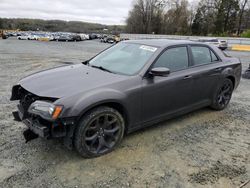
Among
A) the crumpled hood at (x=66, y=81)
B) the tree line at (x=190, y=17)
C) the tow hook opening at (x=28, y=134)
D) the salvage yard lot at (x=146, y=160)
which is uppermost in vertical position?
the tree line at (x=190, y=17)

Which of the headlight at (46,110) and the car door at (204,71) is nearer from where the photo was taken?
the headlight at (46,110)

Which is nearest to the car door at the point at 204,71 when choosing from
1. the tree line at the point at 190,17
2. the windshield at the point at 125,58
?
the windshield at the point at 125,58

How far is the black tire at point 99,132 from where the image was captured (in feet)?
9.22

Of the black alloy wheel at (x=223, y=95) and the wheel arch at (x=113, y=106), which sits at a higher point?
the wheel arch at (x=113, y=106)

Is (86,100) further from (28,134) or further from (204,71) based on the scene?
(204,71)

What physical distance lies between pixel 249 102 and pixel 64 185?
190 inches

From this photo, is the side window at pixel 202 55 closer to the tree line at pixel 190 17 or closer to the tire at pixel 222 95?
the tire at pixel 222 95

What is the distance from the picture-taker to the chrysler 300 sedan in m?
2.72

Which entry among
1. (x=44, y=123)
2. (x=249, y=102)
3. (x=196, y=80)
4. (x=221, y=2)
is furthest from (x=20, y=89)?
(x=221, y=2)

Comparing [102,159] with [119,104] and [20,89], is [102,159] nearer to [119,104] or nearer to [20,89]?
[119,104]

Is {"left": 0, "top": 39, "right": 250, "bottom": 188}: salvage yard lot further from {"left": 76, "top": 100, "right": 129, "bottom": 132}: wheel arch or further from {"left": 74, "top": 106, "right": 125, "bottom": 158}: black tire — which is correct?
{"left": 76, "top": 100, "right": 129, "bottom": 132}: wheel arch

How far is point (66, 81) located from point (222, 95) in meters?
3.31

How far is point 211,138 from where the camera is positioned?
3682mm

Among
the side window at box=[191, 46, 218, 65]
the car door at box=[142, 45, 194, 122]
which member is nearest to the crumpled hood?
the car door at box=[142, 45, 194, 122]
